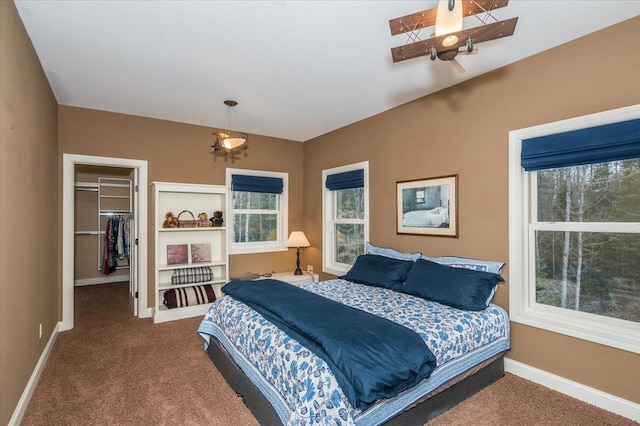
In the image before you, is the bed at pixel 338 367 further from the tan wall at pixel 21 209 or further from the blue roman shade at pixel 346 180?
the blue roman shade at pixel 346 180

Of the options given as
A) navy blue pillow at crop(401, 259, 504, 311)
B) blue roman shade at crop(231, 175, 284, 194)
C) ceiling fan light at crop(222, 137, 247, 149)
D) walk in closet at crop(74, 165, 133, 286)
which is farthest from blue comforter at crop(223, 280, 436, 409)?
walk in closet at crop(74, 165, 133, 286)

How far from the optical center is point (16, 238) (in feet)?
6.98

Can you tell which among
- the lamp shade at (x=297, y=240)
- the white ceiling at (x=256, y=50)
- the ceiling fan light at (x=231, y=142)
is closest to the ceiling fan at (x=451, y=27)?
the white ceiling at (x=256, y=50)

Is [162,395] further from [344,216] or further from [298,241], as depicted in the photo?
[344,216]

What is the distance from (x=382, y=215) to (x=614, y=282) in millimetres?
2265

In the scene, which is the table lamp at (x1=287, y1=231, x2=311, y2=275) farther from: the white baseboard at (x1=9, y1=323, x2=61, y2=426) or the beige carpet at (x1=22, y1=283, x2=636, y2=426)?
the white baseboard at (x1=9, y1=323, x2=61, y2=426)

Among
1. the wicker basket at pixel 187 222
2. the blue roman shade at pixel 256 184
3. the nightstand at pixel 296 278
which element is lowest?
the nightstand at pixel 296 278

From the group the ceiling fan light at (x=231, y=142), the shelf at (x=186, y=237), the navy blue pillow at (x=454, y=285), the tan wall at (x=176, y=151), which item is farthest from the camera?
the shelf at (x=186, y=237)

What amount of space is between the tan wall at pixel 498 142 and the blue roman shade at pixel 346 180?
212 mm

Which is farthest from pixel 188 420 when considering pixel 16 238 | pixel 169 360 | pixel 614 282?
pixel 614 282

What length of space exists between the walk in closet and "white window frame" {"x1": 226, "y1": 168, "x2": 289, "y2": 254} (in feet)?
9.37

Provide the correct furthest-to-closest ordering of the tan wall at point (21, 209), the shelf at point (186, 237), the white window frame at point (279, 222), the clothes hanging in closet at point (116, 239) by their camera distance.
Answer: the clothes hanging in closet at point (116, 239) → the white window frame at point (279, 222) → the shelf at point (186, 237) → the tan wall at point (21, 209)

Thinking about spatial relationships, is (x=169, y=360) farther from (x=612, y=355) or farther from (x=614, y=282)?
(x=614, y=282)

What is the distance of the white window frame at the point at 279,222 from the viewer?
485 cm
